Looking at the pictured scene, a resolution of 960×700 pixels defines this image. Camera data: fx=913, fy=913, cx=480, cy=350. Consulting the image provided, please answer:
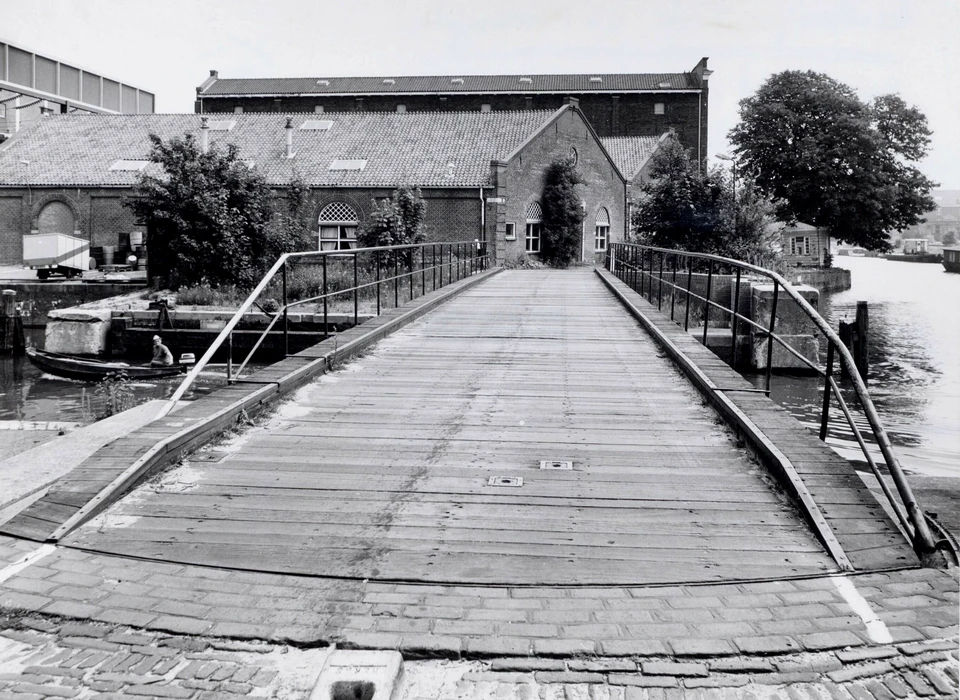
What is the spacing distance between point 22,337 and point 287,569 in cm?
2420

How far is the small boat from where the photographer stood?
19375mm

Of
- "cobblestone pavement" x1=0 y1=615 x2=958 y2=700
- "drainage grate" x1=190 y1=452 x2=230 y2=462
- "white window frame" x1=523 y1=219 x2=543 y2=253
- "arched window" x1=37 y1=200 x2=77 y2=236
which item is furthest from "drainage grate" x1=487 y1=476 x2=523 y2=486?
"arched window" x1=37 y1=200 x2=77 y2=236

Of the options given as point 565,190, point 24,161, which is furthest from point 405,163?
point 24,161

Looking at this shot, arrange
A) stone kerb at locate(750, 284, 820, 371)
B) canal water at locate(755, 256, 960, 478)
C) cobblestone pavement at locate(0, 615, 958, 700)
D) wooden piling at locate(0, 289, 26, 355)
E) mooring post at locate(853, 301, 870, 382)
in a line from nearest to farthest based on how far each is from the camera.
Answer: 1. cobblestone pavement at locate(0, 615, 958, 700)
2. canal water at locate(755, 256, 960, 478)
3. mooring post at locate(853, 301, 870, 382)
4. stone kerb at locate(750, 284, 820, 371)
5. wooden piling at locate(0, 289, 26, 355)

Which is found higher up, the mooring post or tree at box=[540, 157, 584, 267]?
tree at box=[540, 157, 584, 267]

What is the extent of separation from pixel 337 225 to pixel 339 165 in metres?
2.65

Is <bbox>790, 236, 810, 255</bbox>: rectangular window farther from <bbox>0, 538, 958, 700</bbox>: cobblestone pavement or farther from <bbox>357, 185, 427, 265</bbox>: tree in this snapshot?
<bbox>0, 538, 958, 700</bbox>: cobblestone pavement

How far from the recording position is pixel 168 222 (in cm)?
2522

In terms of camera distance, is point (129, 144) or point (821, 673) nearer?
point (821, 673)

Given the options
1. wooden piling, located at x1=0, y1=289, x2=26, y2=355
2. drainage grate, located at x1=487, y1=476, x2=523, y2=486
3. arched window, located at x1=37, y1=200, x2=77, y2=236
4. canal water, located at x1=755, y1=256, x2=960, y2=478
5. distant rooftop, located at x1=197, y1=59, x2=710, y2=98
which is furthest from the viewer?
distant rooftop, located at x1=197, y1=59, x2=710, y2=98

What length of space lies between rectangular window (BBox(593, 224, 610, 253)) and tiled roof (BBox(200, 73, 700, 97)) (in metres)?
18.5

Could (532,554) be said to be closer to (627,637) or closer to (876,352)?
(627,637)

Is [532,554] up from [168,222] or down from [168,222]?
down

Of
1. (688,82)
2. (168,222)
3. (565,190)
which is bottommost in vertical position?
(168,222)
